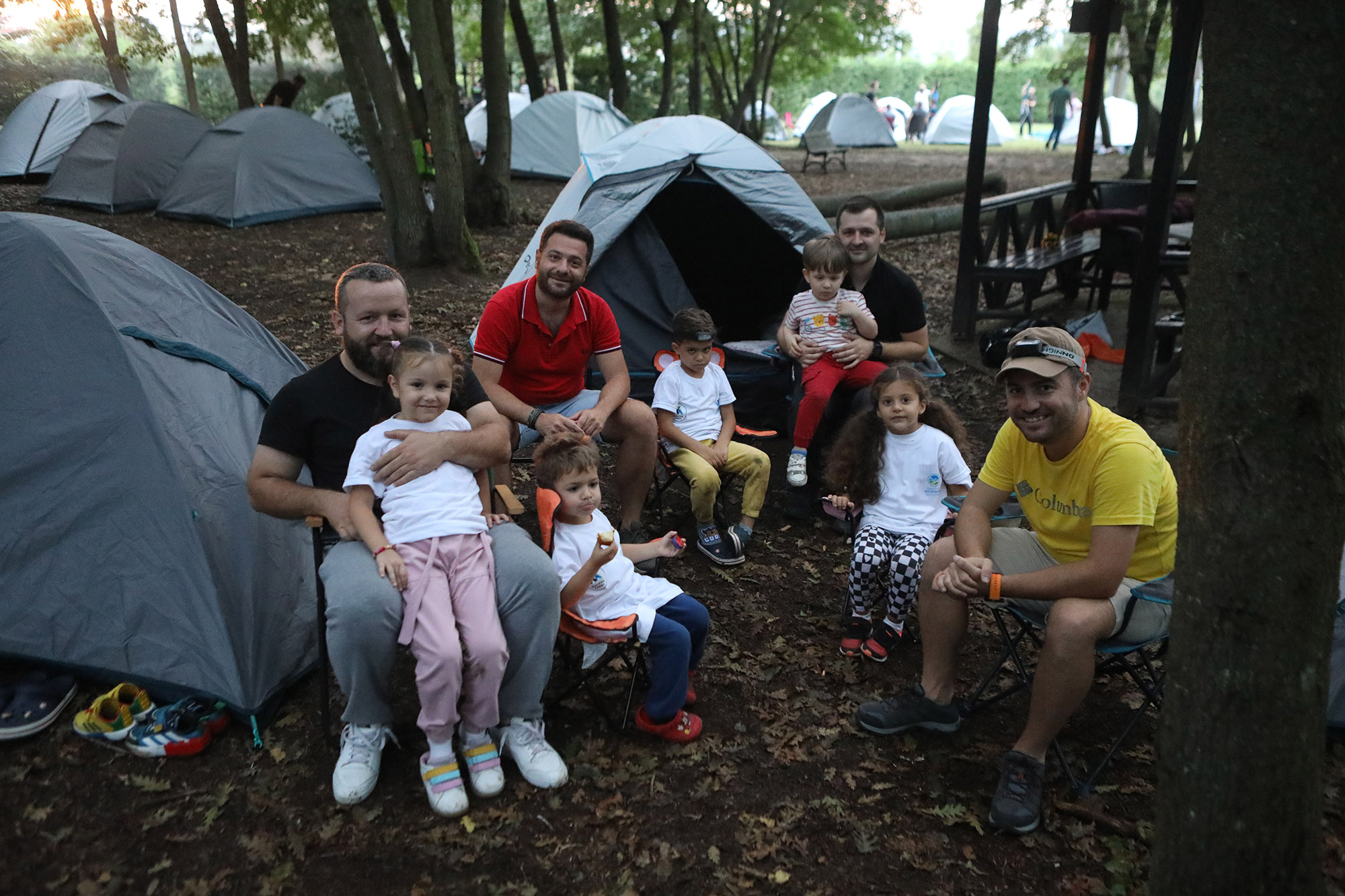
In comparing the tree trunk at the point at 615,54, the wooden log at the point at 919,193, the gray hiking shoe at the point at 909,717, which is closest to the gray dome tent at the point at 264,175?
the tree trunk at the point at 615,54

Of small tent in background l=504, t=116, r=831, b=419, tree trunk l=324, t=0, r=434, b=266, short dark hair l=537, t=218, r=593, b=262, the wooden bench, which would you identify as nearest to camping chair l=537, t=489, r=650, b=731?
short dark hair l=537, t=218, r=593, b=262

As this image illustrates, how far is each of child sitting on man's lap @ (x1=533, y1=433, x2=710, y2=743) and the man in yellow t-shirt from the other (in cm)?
79

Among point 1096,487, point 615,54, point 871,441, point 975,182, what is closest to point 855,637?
point 871,441

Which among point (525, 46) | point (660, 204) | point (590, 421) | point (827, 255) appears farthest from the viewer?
point (525, 46)

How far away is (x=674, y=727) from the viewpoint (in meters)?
2.97

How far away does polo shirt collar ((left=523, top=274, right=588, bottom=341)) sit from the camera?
13.4 feet

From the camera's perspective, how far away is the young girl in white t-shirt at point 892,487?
3447 mm

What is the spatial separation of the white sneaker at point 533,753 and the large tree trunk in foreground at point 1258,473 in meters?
1.56

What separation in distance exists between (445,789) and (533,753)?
0.27 meters

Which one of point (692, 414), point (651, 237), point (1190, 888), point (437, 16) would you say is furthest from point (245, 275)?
point (1190, 888)

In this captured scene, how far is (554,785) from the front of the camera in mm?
2756

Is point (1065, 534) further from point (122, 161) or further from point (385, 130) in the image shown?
point (122, 161)

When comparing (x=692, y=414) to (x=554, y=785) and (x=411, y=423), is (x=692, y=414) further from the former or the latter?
(x=554, y=785)

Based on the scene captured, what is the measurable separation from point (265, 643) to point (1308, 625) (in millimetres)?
2795
